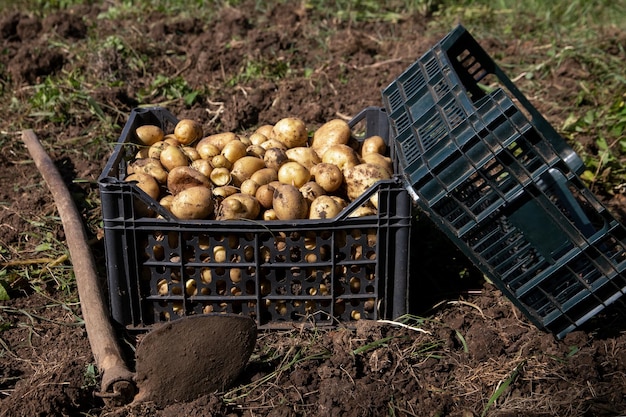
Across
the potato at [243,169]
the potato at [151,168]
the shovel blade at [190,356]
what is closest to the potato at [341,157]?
the potato at [243,169]

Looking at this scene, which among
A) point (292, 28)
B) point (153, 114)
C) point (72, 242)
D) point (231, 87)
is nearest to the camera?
point (72, 242)

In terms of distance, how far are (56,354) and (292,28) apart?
11.7 ft

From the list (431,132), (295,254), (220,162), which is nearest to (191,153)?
(220,162)

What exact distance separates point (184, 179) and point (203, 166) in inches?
6.0

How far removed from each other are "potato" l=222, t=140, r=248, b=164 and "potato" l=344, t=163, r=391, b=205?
483 millimetres

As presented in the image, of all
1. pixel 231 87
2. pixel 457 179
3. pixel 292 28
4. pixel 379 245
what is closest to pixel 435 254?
pixel 379 245

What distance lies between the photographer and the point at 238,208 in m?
2.84

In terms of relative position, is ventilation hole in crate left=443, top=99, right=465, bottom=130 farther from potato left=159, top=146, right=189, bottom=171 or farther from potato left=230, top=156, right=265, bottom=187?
potato left=159, top=146, right=189, bottom=171

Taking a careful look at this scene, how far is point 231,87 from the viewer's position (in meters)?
5.16

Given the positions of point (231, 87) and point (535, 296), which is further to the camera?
point (231, 87)

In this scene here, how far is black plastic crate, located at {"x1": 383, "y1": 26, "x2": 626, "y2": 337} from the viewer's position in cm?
253

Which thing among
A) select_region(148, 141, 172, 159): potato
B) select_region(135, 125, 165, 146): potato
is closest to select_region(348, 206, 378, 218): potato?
select_region(148, 141, 172, 159): potato

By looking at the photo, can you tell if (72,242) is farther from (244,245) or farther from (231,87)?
(231,87)

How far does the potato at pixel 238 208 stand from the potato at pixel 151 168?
0.38 metres
